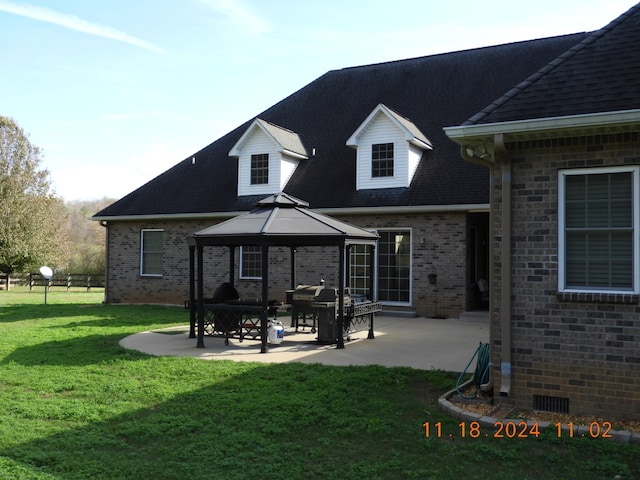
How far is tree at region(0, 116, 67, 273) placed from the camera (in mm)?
36344

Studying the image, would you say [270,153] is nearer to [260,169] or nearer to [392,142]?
[260,169]

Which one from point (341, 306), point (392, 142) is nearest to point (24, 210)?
point (392, 142)

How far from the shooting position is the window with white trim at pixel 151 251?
21062mm

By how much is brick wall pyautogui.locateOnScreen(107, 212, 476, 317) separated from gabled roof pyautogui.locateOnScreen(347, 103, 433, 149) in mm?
2310

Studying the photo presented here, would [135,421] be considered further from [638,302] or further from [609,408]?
[638,302]

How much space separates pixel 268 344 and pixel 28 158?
35.4 meters

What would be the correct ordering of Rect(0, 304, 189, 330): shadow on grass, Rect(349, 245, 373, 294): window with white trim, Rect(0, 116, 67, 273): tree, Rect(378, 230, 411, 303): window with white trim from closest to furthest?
Rect(0, 304, 189, 330): shadow on grass < Rect(378, 230, 411, 303): window with white trim < Rect(349, 245, 373, 294): window with white trim < Rect(0, 116, 67, 273): tree

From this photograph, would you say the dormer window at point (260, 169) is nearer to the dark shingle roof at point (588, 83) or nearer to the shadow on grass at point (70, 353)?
the shadow on grass at point (70, 353)

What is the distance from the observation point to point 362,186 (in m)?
17.7

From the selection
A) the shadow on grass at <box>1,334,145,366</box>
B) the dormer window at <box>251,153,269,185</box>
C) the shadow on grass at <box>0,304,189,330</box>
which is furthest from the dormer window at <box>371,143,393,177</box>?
the shadow on grass at <box>1,334,145,366</box>

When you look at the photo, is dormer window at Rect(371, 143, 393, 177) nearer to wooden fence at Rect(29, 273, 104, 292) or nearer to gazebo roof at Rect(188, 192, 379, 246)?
gazebo roof at Rect(188, 192, 379, 246)

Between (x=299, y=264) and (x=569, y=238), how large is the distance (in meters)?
12.3

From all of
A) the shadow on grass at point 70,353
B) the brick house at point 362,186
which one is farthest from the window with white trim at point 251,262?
the shadow on grass at point 70,353

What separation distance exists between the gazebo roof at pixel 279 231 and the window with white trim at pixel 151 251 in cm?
992
